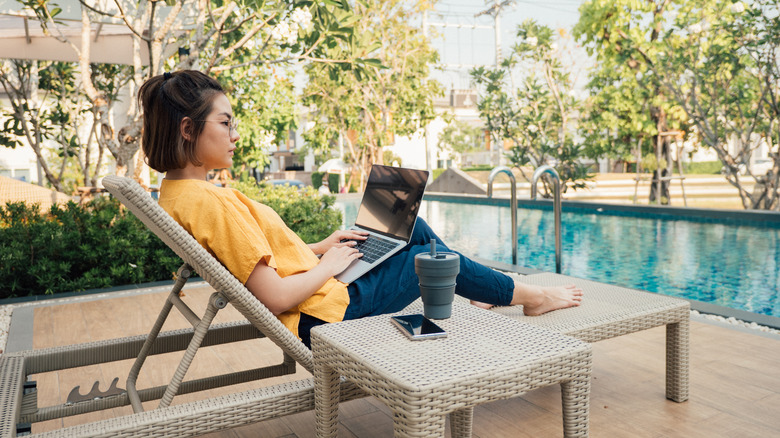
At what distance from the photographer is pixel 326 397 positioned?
1493 mm

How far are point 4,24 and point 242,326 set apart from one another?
527cm

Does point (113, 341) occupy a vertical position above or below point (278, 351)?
above

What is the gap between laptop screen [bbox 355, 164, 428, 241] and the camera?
1986 millimetres

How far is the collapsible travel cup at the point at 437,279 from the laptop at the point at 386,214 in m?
0.41

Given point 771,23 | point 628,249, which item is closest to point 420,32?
point 771,23

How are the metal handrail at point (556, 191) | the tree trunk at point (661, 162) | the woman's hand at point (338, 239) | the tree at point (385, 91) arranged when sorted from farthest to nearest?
the tree at point (385, 91), the tree trunk at point (661, 162), the metal handrail at point (556, 191), the woman's hand at point (338, 239)

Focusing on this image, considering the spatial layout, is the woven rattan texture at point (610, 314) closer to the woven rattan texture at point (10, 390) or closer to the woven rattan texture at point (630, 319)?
the woven rattan texture at point (630, 319)

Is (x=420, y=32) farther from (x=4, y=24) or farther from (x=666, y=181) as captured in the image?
(x=4, y=24)

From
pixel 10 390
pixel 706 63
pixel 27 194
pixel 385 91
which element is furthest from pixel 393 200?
pixel 385 91

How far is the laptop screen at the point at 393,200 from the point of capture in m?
1.99

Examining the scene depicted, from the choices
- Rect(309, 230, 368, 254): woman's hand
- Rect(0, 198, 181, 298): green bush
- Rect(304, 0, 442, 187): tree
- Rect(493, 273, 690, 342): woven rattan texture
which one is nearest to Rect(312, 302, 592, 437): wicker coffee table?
Rect(493, 273, 690, 342): woven rattan texture

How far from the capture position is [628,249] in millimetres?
7125

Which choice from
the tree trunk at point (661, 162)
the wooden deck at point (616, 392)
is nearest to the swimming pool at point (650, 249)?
the tree trunk at point (661, 162)

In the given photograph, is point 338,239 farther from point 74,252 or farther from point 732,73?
point 732,73
